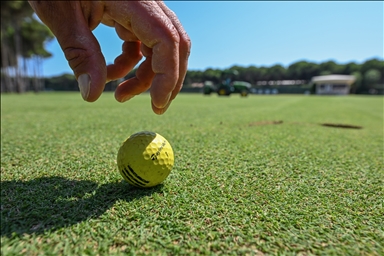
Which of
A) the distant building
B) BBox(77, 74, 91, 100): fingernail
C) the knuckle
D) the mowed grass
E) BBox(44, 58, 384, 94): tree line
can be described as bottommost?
the mowed grass

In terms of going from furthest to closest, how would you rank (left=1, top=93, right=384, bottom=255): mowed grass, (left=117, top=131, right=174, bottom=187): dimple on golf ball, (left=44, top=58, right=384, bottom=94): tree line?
(left=44, top=58, right=384, bottom=94): tree line, (left=117, top=131, right=174, bottom=187): dimple on golf ball, (left=1, top=93, right=384, bottom=255): mowed grass

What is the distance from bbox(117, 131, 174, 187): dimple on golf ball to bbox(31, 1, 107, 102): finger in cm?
42

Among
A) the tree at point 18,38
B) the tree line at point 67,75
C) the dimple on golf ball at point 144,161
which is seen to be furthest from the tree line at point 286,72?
the dimple on golf ball at point 144,161

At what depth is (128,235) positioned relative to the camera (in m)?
0.88

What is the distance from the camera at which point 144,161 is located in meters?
1.26

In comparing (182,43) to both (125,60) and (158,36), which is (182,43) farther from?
(125,60)

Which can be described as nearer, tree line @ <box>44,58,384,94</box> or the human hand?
the human hand

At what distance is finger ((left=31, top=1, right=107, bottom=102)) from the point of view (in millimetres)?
973

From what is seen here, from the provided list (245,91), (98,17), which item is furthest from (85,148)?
(245,91)

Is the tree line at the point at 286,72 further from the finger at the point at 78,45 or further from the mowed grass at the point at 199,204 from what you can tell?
the finger at the point at 78,45

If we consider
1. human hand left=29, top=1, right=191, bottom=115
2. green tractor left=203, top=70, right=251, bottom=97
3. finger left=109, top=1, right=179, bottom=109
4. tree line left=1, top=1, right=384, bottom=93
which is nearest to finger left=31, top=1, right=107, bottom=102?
human hand left=29, top=1, right=191, bottom=115

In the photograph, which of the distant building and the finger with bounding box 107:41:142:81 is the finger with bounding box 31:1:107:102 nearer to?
the finger with bounding box 107:41:142:81

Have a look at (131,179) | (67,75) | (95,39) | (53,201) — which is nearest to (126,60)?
(95,39)

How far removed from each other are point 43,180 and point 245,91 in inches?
700
